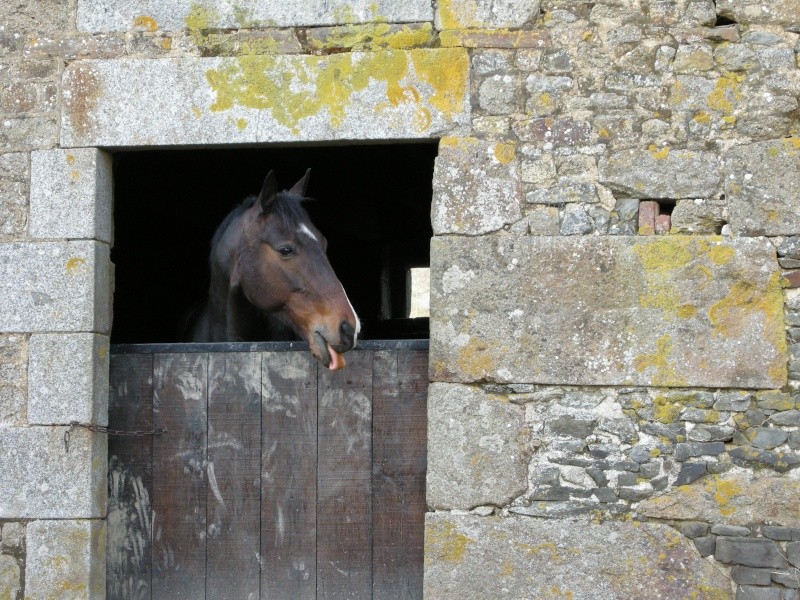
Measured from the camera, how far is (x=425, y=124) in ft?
13.3

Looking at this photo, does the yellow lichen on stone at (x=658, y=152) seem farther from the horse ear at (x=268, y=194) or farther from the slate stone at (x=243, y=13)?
the horse ear at (x=268, y=194)

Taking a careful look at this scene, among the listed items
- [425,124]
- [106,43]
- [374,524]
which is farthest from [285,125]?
[374,524]

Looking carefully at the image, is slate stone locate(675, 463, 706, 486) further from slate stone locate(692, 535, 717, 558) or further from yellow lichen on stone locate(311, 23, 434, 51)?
yellow lichen on stone locate(311, 23, 434, 51)

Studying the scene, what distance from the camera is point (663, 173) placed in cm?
393

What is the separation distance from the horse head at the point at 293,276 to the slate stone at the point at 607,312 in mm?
419

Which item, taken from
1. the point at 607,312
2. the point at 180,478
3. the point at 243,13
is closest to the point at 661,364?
the point at 607,312

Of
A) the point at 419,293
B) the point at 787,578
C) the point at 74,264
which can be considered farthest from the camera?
the point at 419,293

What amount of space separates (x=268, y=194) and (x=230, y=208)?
117 inches

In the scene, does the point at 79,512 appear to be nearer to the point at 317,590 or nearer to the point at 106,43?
the point at 317,590

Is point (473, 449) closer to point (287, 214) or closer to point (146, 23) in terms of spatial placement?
point (287, 214)

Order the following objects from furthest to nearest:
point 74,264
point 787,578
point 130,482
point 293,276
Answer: point 130,482 → point 293,276 → point 74,264 → point 787,578

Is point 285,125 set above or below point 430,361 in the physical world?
above

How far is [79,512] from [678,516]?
2.41m

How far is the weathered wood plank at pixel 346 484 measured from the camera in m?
4.23
